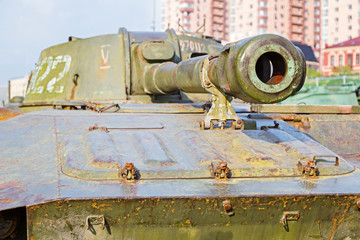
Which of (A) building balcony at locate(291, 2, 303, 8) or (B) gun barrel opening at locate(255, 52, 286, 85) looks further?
(A) building balcony at locate(291, 2, 303, 8)

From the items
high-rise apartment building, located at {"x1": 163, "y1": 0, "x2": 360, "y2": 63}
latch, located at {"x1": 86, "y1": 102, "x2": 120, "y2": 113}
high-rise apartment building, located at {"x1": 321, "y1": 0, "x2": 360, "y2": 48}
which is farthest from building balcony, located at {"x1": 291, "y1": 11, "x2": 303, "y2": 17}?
latch, located at {"x1": 86, "y1": 102, "x2": 120, "y2": 113}

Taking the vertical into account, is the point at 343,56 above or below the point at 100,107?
above

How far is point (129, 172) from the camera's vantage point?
375 cm

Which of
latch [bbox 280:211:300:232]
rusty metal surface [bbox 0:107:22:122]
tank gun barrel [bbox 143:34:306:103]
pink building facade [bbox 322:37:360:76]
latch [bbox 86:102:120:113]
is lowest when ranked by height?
latch [bbox 280:211:300:232]

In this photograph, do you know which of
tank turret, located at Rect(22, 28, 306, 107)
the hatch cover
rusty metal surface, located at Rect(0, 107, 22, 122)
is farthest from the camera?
rusty metal surface, located at Rect(0, 107, 22, 122)

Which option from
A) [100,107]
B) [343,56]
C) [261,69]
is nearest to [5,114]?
[100,107]

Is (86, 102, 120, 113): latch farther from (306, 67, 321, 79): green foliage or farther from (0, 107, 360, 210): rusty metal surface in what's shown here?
(306, 67, 321, 79): green foliage

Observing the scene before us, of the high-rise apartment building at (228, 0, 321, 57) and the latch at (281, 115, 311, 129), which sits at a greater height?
the high-rise apartment building at (228, 0, 321, 57)

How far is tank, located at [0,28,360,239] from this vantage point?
11.4 ft

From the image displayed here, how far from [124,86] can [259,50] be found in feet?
11.6

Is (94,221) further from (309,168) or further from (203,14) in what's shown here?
(203,14)

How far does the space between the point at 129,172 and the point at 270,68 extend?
1.16 metres

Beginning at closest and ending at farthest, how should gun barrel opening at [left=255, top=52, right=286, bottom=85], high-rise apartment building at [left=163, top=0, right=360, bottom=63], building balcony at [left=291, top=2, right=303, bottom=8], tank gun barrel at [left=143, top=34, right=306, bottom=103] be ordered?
tank gun barrel at [left=143, top=34, right=306, bottom=103]
gun barrel opening at [left=255, top=52, right=286, bottom=85]
high-rise apartment building at [left=163, top=0, right=360, bottom=63]
building balcony at [left=291, top=2, right=303, bottom=8]

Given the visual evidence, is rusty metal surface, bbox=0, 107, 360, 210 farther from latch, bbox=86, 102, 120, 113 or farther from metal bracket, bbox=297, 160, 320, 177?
latch, bbox=86, 102, 120, 113
